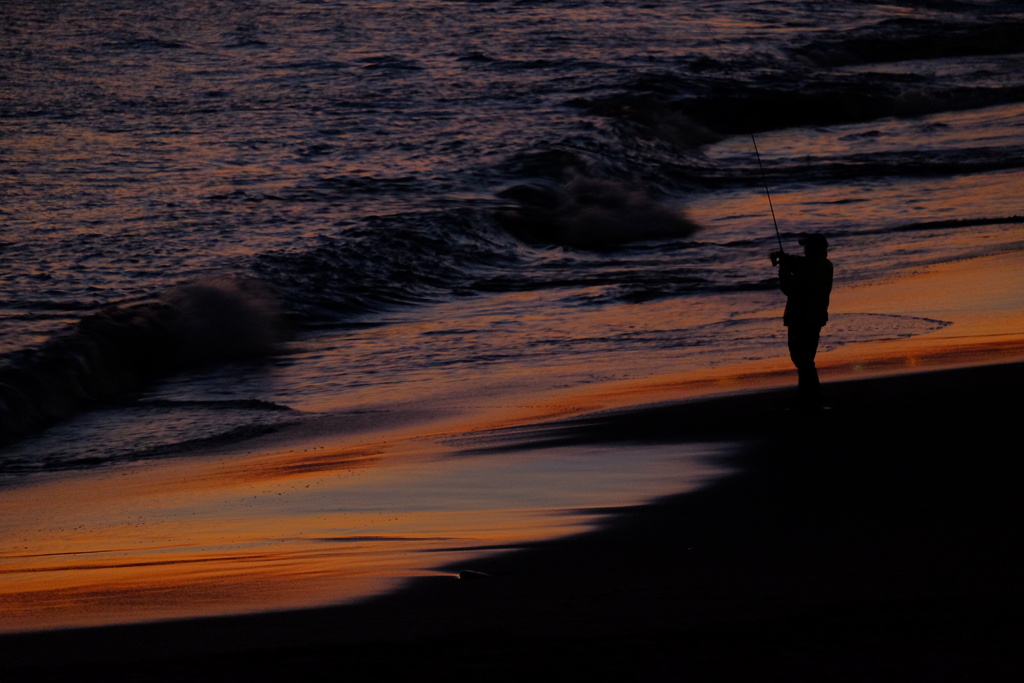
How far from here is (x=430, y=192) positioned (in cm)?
2050

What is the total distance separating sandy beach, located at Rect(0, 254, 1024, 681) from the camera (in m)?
4.36

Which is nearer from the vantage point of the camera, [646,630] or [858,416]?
[646,630]

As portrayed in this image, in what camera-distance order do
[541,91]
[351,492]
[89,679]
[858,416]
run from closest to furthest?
1. [89,679]
2. [351,492]
3. [858,416]
4. [541,91]

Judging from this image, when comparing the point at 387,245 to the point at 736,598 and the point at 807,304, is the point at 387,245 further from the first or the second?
the point at 736,598

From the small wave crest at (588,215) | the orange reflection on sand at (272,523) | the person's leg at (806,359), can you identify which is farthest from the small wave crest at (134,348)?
the person's leg at (806,359)

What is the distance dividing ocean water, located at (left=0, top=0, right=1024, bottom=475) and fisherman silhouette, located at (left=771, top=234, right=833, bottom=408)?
2.33 meters

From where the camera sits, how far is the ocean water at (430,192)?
37.6ft

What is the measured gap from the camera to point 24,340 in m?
12.2

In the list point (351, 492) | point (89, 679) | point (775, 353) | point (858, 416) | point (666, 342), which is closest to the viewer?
point (89, 679)

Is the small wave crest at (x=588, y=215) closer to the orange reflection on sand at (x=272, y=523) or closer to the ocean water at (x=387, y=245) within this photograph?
the ocean water at (x=387, y=245)

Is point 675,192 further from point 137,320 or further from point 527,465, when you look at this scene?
point 527,465

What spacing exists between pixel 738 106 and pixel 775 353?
19.0 m

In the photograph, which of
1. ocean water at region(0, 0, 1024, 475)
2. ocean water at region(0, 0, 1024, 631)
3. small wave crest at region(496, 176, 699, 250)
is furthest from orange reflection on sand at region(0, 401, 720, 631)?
small wave crest at region(496, 176, 699, 250)

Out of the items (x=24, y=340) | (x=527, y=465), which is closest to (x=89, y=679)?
(x=527, y=465)
